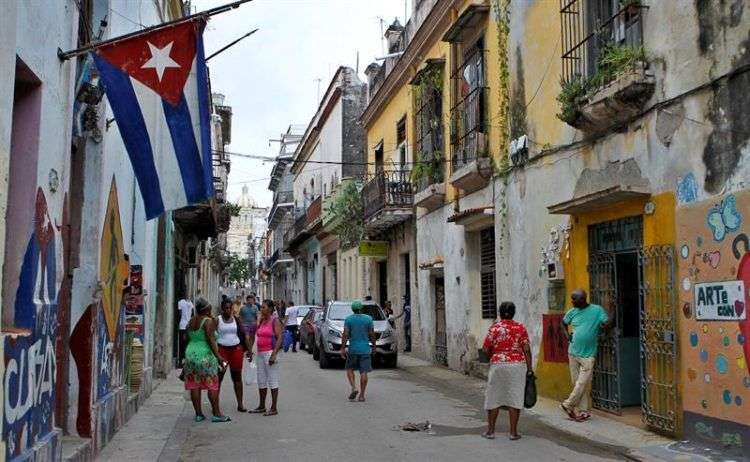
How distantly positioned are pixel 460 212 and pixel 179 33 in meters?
10.7

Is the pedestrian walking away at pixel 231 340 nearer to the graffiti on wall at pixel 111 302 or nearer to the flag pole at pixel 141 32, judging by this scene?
the graffiti on wall at pixel 111 302

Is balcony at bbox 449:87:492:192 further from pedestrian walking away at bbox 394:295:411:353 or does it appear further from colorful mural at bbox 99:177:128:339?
colorful mural at bbox 99:177:128:339

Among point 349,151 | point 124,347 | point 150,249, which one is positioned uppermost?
point 349,151

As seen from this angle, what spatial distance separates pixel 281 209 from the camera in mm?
51719

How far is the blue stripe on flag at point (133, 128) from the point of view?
20.7ft

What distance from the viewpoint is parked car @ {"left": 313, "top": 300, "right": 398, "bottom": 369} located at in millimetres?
18219

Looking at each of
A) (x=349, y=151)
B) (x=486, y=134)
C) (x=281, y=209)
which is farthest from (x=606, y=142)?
(x=281, y=209)

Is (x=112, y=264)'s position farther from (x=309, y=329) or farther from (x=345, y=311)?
(x=309, y=329)

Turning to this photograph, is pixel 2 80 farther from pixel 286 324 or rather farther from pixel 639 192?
pixel 286 324

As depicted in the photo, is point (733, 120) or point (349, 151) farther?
point (349, 151)

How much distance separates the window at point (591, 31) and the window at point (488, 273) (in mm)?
5191

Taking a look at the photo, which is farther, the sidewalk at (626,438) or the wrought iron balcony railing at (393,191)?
the wrought iron balcony railing at (393,191)

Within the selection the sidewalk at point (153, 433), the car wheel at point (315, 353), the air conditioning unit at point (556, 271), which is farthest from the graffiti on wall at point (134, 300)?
the car wheel at point (315, 353)

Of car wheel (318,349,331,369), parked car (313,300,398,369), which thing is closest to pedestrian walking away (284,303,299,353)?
parked car (313,300,398,369)
